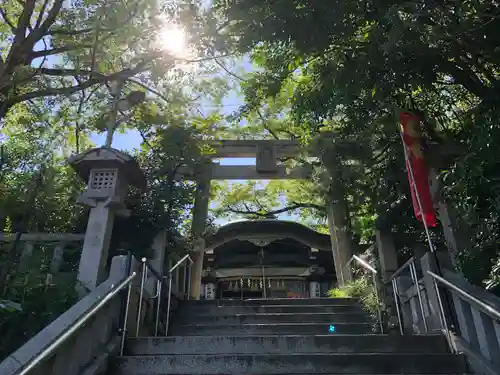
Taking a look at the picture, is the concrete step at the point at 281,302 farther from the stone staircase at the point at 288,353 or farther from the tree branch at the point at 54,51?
the tree branch at the point at 54,51

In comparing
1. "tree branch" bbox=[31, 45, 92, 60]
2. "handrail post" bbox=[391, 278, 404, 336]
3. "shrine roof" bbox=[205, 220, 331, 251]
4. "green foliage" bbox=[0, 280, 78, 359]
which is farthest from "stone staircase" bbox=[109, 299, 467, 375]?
"shrine roof" bbox=[205, 220, 331, 251]

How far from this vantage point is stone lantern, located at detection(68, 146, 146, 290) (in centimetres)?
593

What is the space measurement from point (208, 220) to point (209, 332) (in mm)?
4217

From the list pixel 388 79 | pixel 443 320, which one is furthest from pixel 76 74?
pixel 443 320

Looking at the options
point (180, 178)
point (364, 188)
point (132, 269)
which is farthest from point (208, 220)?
point (132, 269)

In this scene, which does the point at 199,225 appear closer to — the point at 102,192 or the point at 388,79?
the point at 102,192

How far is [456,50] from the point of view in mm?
4617

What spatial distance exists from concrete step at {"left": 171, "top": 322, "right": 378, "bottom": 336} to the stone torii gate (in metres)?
3.28

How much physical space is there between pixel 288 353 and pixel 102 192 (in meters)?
3.55

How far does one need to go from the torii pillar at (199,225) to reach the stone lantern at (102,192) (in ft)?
8.13

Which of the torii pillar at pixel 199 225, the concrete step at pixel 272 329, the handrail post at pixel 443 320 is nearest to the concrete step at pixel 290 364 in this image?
the handrail post at pixel 443 320

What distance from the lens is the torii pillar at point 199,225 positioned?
9.27m

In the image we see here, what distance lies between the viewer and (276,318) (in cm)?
630

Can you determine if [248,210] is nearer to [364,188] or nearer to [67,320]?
[364,188]
